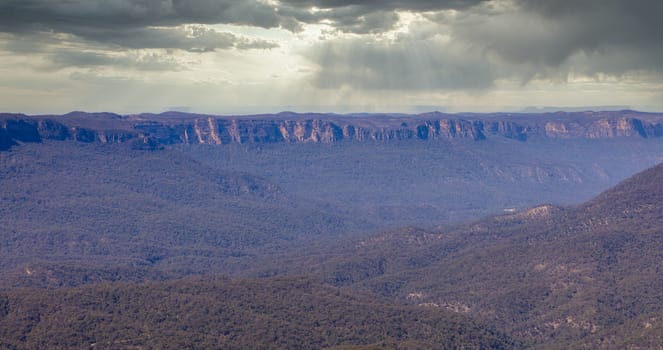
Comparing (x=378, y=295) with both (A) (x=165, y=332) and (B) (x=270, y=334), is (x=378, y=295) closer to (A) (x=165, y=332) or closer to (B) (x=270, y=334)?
(B) (x=270, y=334)

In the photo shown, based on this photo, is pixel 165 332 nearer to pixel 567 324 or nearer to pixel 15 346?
pixel 15 346

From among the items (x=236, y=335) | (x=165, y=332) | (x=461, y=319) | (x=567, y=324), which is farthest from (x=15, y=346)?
(x=567, y=324)

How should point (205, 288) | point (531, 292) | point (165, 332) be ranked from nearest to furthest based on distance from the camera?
point (165, 332)
point (205, 288)
point (531, 292)

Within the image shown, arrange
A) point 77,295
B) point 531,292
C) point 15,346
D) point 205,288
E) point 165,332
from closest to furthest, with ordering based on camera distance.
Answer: point 15,346 → point 165,332 → point 77,295 → point 205,288 → point 531,292

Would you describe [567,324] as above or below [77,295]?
below

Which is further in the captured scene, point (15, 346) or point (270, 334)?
point (270, 334)

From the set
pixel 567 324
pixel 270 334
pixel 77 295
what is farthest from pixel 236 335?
pixel 567 324

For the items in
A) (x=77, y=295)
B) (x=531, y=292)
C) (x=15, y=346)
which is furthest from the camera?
(x=531, y=292)
